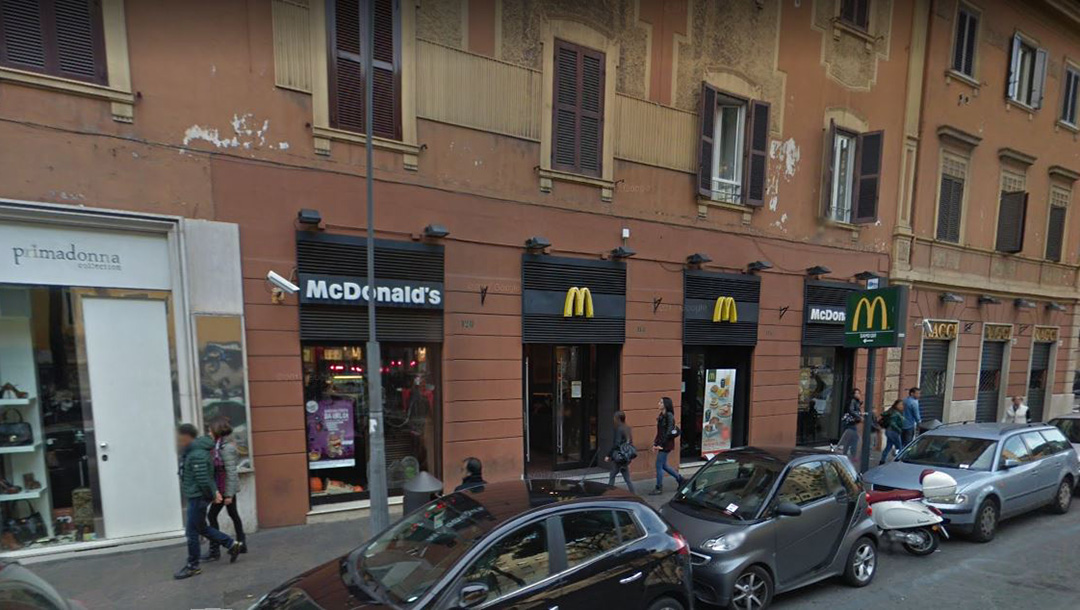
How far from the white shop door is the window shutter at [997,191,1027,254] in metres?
20.5

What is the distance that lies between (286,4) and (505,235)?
Answer: 4290 mm

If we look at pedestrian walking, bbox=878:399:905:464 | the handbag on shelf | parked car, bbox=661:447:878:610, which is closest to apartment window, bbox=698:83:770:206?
pedestrian walking, bbox=878:399:905:464

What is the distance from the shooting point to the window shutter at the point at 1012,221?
45.3 feet

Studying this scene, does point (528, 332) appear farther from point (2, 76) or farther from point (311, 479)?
point (2, 76)

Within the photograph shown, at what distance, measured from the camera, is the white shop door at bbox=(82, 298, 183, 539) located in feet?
18.6

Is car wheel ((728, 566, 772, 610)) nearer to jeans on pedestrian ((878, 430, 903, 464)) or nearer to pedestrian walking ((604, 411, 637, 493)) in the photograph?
pedestrian walking ((604, 411, 637, 493))

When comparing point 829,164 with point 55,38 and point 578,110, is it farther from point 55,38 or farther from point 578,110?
point 55,38

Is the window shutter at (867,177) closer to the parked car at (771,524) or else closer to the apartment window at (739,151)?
the apartment window at (739,151)

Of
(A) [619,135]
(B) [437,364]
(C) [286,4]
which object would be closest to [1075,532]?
(A) [619,135]

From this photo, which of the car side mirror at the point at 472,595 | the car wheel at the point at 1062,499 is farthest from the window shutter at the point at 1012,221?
the car side mirror at the point at 472,595

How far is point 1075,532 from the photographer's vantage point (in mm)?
6793

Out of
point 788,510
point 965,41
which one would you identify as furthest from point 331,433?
point 965,41

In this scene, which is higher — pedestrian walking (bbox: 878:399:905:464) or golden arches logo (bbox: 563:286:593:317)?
golden arches logo (bbox: 563:286:593:317)

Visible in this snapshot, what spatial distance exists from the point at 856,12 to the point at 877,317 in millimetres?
8346
